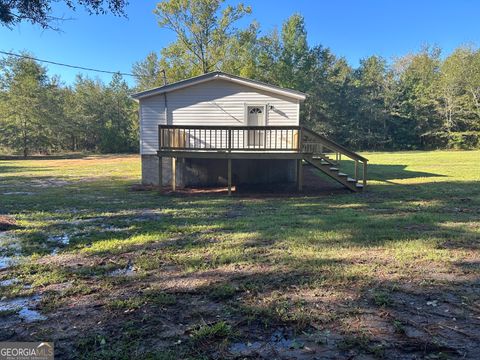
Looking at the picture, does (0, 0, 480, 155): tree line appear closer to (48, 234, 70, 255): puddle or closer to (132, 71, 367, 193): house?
(132, 71, 367, 193): house

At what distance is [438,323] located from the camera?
2967 millimetres

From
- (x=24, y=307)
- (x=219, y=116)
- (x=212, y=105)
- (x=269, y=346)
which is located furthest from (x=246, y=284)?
(x=212, y=105)

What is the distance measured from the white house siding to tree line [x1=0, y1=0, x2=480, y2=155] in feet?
66.5

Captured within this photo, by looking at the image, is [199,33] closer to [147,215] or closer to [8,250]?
[147,215]

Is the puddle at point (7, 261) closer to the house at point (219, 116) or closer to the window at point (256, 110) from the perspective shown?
the house at point (219, 116)

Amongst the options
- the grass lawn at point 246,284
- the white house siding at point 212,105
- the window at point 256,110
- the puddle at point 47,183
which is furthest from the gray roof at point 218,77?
the grass lawn at point 246,284

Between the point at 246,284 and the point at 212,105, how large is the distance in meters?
10.7

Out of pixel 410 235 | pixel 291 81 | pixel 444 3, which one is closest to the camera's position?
pixel 410 235

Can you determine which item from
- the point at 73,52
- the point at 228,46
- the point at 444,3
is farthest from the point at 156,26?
the point at 444,3

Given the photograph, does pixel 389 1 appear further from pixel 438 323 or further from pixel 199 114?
pixel 438 323

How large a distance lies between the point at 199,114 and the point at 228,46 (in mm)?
21813

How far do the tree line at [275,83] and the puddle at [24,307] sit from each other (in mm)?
31396

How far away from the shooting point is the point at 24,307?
3396 millimetres

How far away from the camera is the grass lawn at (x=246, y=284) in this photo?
8.98 ft
